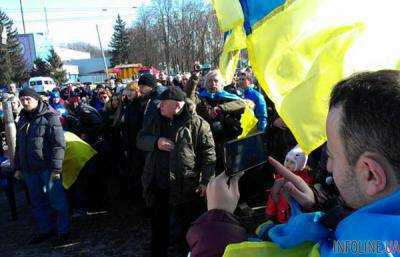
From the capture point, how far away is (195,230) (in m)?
1.59

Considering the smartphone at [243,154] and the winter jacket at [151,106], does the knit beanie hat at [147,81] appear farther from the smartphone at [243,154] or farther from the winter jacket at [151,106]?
the smartphone at [243,154]

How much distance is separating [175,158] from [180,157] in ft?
0.15

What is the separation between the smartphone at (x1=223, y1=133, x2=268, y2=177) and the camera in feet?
5.53

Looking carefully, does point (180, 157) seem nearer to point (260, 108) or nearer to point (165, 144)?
point (165, 144)

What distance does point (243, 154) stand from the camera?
1728 millimetres

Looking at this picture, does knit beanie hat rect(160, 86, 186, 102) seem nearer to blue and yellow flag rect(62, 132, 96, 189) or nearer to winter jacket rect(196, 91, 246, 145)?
winter jacket rect(196, 91, 246, 145)

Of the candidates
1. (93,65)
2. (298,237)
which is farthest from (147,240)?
(93,65)

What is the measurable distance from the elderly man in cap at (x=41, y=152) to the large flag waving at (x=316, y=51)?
3.66 meters

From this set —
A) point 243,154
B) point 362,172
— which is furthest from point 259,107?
point 362,172

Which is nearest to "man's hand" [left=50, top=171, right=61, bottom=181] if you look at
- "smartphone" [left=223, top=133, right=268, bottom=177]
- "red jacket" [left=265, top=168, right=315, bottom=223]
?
"red jacket" [left=265, top=168, right=315, bottom=223]

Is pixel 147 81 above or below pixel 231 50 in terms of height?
above

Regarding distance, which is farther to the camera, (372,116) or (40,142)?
(40,142)

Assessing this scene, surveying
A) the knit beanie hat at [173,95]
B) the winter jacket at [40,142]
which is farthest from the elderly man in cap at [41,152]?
the knit beanie hat at [173,95]

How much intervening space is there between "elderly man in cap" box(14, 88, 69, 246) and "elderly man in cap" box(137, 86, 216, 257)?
1424mm
